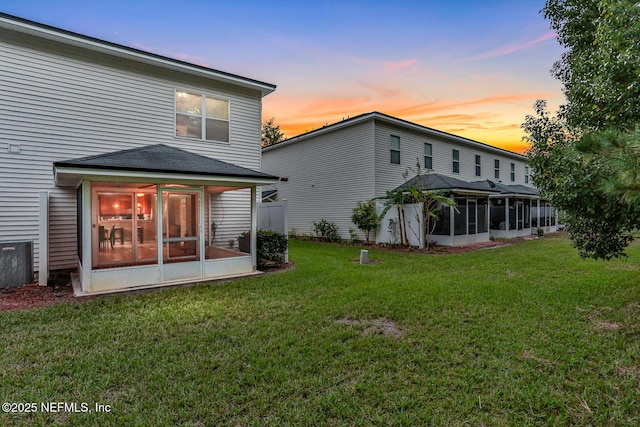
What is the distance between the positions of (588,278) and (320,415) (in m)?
7.83

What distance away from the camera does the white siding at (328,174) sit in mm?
14514

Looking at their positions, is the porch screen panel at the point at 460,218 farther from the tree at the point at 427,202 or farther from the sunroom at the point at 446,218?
the tree at the point at 427,202

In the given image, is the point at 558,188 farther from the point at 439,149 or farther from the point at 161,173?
the point at 439,149

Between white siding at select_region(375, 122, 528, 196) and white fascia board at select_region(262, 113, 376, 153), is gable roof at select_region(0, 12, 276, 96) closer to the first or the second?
white fascia board at select_region(262, 113, 376, 153)

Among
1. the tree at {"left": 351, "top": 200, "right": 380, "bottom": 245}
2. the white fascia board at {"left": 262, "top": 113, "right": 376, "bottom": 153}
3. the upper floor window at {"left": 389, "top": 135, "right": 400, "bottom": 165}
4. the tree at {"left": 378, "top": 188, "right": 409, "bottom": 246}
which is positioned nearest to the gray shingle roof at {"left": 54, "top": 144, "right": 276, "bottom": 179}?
the tree at {"left": 378, "top": 188, "right": 409, "bottom": 246}

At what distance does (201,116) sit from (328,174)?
304 inches

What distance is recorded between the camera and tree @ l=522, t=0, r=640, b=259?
138 inches

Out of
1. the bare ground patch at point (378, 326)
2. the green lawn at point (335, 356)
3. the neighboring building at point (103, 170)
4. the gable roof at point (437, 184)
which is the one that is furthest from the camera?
the gable roof at point (437, 184)

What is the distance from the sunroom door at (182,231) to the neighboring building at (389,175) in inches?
319

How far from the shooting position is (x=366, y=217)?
13.9 m

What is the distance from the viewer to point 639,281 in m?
6.91

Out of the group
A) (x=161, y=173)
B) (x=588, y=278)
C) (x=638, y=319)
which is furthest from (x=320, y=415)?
(x=588, y=278)

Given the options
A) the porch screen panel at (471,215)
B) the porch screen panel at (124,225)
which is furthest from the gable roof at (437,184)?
the porch screen panel at (124,225)

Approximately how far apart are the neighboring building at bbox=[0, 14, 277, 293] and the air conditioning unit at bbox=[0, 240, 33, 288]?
35 centimetres
